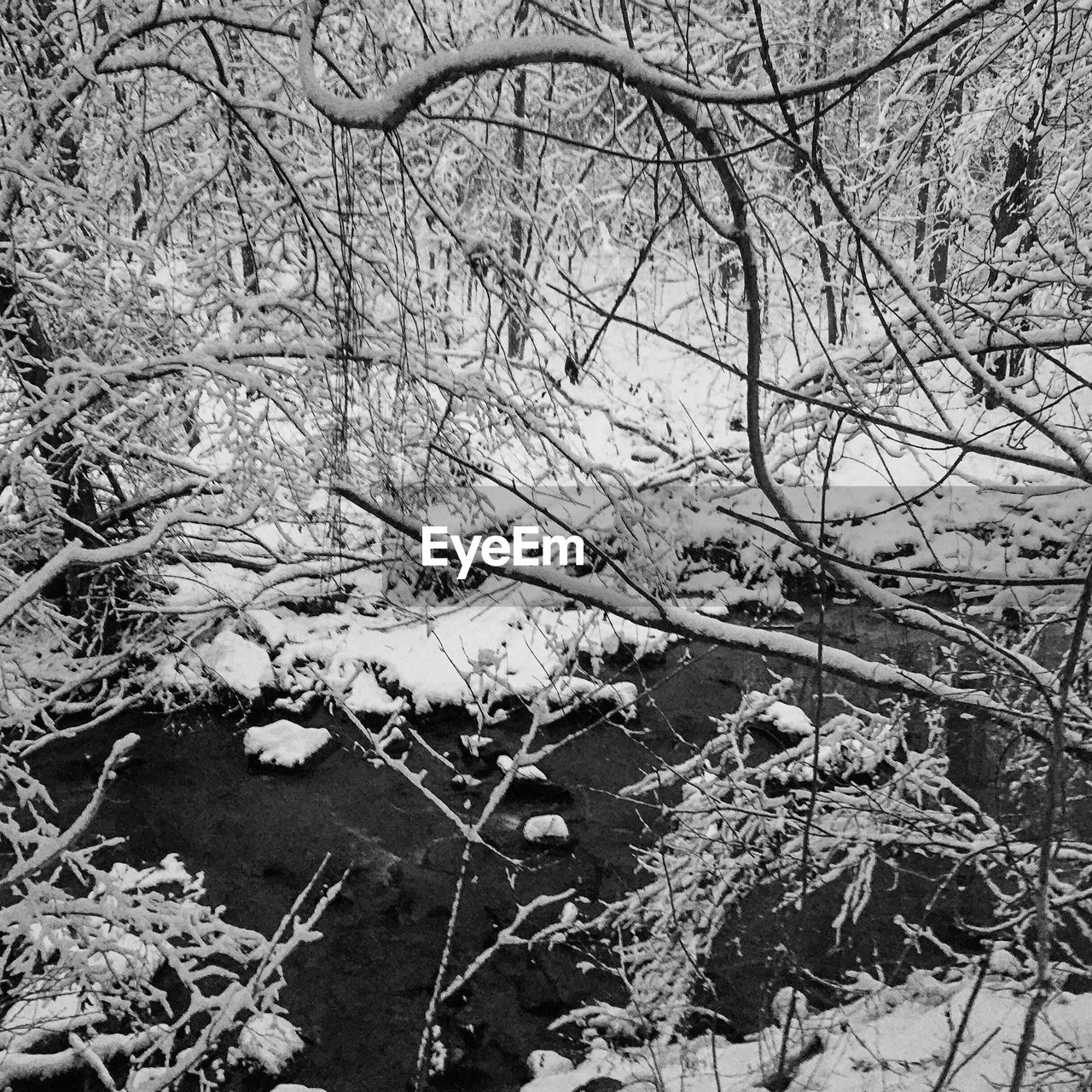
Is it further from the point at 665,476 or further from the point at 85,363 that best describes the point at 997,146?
the point at 85,363

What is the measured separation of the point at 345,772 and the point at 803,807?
4504 mm

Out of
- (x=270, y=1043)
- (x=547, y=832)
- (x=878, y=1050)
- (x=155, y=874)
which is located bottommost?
(x=270, y=1043)

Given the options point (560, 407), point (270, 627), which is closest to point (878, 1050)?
point (560, 407)

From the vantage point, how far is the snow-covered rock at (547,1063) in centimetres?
454

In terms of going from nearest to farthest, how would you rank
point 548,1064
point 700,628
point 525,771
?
1. point 700,628
2. point 548,1064
3. point 525,771

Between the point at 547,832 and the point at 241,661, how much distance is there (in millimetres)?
3790

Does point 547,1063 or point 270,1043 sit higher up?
point 547,1063

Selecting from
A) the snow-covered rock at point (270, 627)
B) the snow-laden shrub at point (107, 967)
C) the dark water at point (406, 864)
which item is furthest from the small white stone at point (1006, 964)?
the snow-covered rock at point (270, 627)

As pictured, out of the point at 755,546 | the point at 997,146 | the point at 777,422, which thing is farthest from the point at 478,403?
the point at 755,546

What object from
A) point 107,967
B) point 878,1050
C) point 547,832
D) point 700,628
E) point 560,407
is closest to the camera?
point 700,628

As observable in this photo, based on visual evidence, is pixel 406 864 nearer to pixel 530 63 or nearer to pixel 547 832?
pixel 547 832

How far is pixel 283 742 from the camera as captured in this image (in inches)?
289

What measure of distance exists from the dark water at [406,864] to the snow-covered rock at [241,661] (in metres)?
0.38

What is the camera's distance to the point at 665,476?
757 cm
